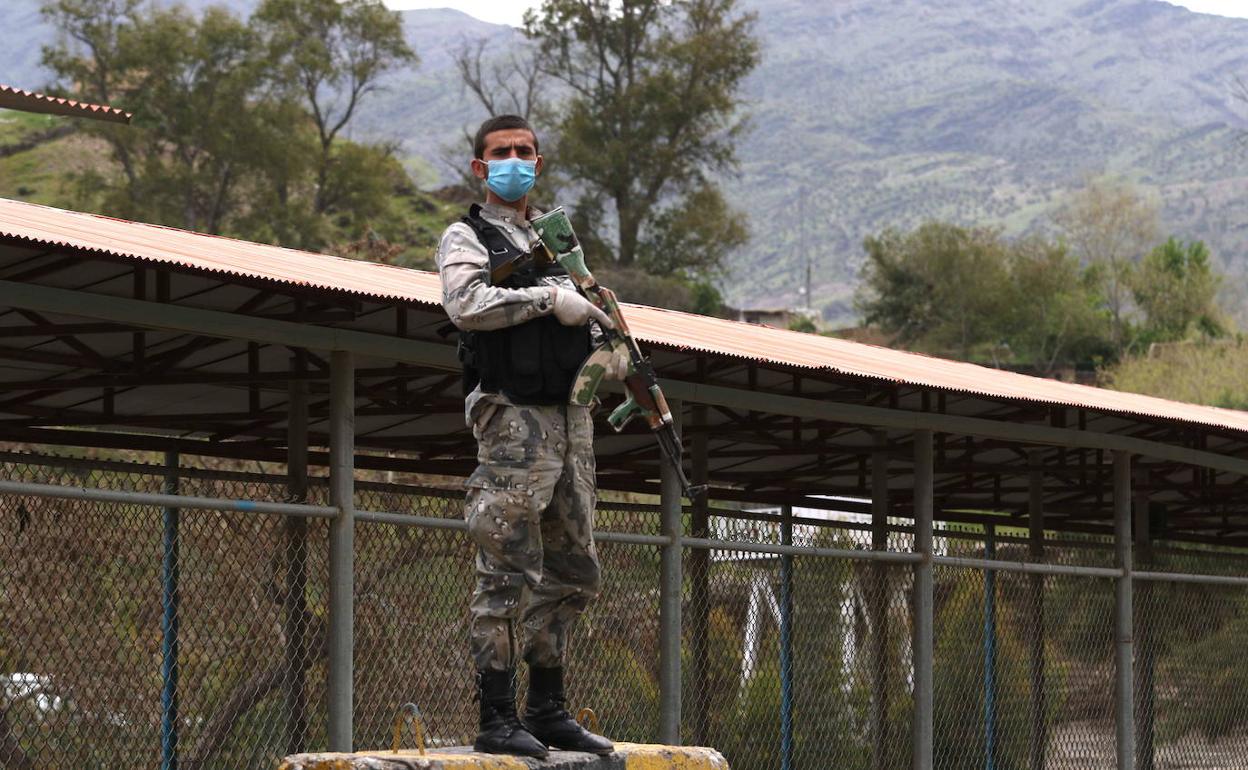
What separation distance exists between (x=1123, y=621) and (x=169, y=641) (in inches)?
265

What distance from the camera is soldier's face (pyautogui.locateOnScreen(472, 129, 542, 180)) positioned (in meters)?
5.97

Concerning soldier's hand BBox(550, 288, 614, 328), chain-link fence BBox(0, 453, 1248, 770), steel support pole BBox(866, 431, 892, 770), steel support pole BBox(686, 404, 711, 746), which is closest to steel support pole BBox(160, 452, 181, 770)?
chain-link fence BBox(0, 453, 1248, 770)

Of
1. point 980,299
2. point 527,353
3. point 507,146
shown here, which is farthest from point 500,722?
point 980,299

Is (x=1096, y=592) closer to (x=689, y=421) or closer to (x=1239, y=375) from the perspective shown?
(x=689, y=421)

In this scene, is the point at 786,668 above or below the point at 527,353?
below

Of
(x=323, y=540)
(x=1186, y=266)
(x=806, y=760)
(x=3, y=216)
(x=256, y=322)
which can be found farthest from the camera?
(x=1186, y=266)

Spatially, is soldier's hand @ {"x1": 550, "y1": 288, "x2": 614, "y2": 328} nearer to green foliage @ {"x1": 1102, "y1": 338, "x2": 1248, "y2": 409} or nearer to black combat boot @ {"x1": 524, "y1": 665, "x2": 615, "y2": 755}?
black combat boot @ {"x1": 524, "y1": 665, "x2": 615, "y2": 755}

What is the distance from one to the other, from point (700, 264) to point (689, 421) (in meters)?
46.7

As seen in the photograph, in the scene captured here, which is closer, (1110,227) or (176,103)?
(176,103)

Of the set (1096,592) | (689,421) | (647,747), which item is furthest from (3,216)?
(1096,592)

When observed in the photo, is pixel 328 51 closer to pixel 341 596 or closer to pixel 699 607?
pixel 699 607

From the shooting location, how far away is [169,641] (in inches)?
352

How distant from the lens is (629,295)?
53.6 m

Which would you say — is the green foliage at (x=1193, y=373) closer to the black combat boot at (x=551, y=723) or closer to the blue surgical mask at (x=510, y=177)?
the black combat boot at (x=551, y=723)
